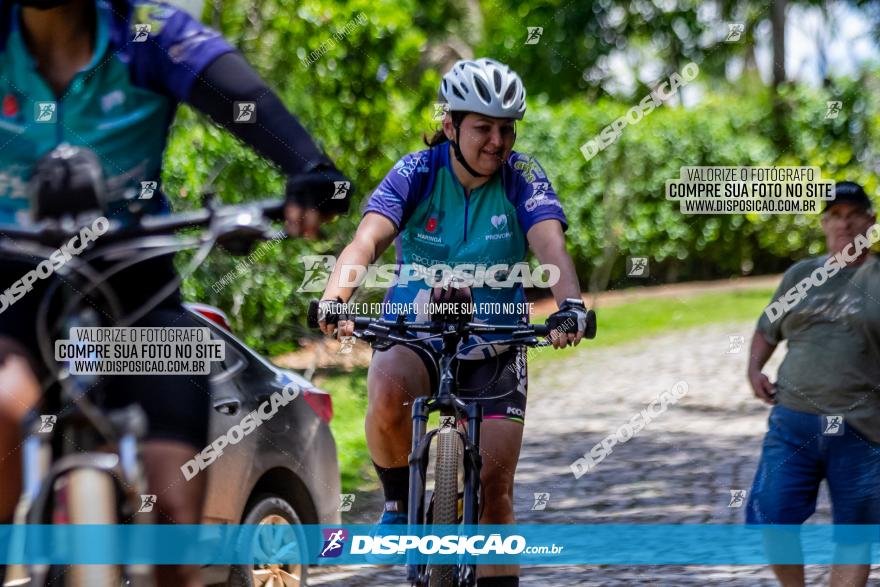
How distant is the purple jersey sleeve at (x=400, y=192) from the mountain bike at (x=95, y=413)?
1.12 metres

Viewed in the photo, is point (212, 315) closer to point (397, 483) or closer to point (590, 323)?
point (397, 483)

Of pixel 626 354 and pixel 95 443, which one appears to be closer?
pixel 95 443

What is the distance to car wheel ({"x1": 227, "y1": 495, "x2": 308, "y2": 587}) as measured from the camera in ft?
16.2

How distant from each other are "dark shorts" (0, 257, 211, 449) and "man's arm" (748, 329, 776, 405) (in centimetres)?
237

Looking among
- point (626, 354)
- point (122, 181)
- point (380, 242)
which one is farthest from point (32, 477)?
point (626, 354)

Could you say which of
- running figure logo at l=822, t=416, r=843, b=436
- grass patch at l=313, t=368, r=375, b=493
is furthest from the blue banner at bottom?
grass patch at l=313, t=368, r=375, b=493

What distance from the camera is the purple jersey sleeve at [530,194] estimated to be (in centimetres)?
480

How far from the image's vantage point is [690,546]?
6.60 m

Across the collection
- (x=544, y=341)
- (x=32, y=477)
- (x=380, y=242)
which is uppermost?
(x=380, y=242)

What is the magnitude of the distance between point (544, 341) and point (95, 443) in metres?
1.49

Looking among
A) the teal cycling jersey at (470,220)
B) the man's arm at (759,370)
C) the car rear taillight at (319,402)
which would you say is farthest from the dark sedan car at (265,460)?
the man's arm at (759,370)

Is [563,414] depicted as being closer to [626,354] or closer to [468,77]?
[626,354]

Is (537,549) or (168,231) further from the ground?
(168,231)

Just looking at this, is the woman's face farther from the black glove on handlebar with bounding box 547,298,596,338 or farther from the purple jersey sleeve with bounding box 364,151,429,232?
the black glove on handlebar with bounding box 547,298,596,338
